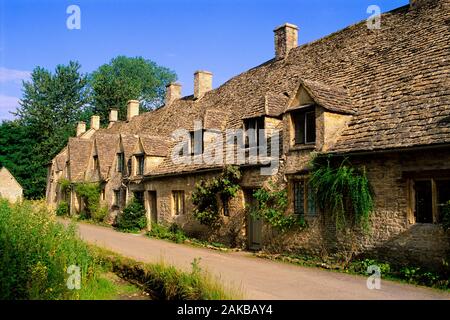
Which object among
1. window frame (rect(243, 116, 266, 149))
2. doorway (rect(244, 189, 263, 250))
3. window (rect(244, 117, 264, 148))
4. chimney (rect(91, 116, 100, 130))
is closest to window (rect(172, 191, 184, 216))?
doorway (rect(244, 189, 263, 250))

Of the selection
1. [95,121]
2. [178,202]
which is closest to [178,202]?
[178,202]

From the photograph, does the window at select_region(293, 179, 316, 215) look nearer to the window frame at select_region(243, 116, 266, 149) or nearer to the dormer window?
the window frame at select_region(243, 116, 266, 149)

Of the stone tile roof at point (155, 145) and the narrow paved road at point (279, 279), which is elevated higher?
the stone tile roof at point (155, 145)

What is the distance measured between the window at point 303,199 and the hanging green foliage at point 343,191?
21.0 inches

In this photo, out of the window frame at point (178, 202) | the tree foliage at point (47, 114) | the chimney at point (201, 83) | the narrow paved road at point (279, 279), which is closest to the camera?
the narrow paved road at point (279, 279)

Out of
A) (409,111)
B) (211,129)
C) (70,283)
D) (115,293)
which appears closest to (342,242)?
(409,111)

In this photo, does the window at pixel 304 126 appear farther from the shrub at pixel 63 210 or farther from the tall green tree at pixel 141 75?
the tall green tree at pixel 141 75

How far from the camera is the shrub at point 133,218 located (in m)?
24.2

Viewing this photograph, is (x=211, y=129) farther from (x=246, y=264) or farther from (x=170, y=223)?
(x=246, y=264)

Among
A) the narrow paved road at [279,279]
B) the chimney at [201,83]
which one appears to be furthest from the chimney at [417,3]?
the chimney at [201,83]

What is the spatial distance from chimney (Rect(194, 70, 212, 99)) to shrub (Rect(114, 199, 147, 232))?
868 cm

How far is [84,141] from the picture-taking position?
39.5 m

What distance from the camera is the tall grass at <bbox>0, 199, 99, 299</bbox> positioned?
9.00m

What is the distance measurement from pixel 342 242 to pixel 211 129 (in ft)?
31.6
